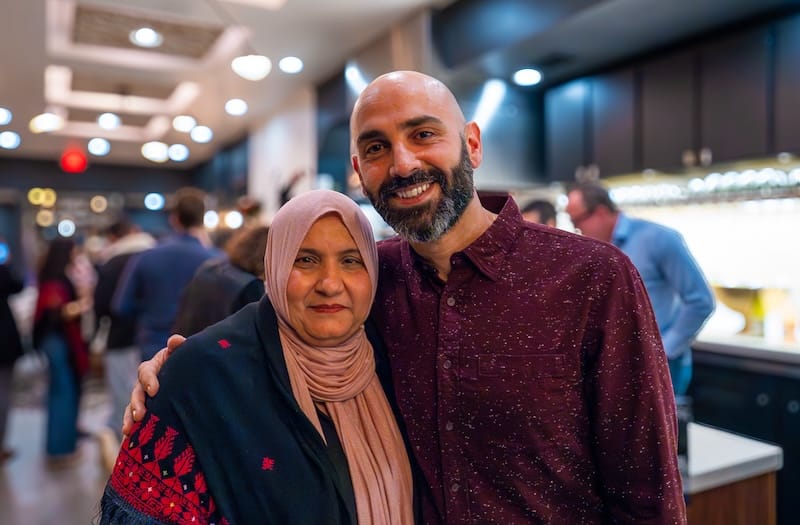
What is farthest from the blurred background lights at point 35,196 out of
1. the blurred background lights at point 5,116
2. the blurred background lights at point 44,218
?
the blurred background lights at point 5,116

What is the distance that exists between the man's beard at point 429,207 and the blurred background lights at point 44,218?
12.7 m

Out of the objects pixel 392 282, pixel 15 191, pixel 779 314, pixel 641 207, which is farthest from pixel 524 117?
pixel 15 191

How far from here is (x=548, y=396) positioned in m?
1.24

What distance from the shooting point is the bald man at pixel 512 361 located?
1201mm

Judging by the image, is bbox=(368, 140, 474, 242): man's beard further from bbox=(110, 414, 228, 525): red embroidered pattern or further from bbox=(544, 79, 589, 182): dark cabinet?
bbox=(544, 79, 589, 182): dark cabinet

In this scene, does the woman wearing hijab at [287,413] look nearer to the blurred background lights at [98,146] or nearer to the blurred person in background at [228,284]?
the blurred person in background at [228,284]

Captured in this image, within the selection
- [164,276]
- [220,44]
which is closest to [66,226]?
[220,44]

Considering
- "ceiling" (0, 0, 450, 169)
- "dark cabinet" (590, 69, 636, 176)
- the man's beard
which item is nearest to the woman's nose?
the man's beard

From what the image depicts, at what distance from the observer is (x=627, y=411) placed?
1198 mm

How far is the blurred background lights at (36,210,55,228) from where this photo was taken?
12.2m

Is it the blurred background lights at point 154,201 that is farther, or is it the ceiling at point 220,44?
the blurred background lights at point 154,201

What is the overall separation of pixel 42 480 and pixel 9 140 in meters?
7.55

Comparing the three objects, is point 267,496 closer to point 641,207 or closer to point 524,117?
point 641,207

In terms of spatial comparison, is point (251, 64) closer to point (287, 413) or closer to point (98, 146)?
point (287, 413)
